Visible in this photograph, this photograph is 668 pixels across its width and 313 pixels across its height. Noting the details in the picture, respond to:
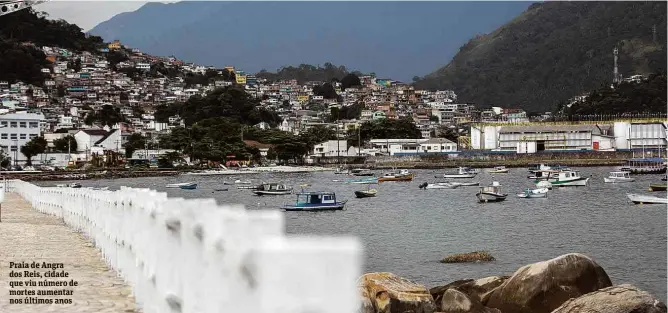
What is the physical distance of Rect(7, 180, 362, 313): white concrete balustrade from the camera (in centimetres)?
250

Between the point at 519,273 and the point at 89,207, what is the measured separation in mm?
7468

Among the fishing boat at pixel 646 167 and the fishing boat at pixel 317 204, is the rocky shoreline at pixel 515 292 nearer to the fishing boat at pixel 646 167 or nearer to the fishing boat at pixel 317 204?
the fishing boat at pixel 317 204

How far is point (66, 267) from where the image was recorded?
10.9 metres

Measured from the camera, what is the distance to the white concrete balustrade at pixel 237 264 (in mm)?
2496

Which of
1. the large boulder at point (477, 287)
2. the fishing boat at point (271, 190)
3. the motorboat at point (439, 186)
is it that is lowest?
the motorboat at point (439, 186)

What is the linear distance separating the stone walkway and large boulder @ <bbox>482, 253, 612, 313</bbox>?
6911 mm

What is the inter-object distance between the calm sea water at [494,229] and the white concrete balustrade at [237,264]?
62.1 feet

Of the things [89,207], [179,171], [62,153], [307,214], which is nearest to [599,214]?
[307,214]

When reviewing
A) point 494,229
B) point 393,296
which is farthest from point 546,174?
point 393,296

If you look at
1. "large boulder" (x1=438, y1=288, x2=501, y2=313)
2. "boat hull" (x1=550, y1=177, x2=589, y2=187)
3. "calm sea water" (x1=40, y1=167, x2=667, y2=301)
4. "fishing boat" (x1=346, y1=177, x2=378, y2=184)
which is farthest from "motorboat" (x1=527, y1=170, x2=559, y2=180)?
"large boulder" (x1=438, y1=288, x2=501, y2=313)

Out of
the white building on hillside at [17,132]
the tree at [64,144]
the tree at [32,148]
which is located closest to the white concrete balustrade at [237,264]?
the tree at [32,148]

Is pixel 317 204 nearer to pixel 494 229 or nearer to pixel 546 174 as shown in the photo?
pixel 494 229

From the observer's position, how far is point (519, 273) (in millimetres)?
16141

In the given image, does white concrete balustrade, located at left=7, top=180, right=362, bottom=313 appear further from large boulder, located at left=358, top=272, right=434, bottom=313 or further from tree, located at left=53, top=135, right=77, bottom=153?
tree, located at left=53, top=135, right=77, bottom=153
